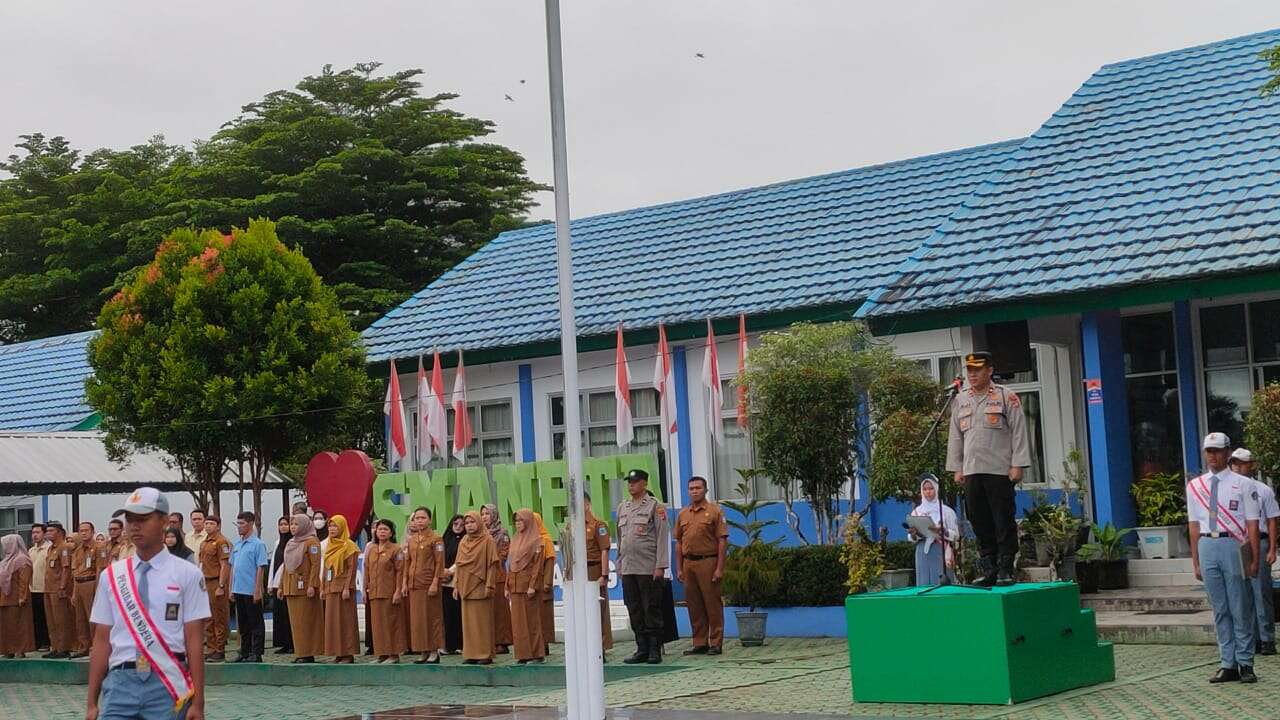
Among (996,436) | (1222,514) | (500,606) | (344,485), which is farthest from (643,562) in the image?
(344,485)

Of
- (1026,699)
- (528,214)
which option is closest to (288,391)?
(1026,699)

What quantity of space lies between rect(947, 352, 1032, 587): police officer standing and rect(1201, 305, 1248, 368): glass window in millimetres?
8342

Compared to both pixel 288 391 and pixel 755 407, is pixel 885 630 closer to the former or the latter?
pixel 755 407

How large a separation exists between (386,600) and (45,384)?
1918 cm

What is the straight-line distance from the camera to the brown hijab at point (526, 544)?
1877cm

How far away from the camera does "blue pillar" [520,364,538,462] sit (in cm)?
2686

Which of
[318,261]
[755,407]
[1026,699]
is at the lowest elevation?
[1026,699]

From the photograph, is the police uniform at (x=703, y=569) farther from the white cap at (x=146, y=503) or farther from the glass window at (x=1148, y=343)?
the white cap at (x=146, y=503)

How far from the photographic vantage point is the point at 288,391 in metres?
25.1

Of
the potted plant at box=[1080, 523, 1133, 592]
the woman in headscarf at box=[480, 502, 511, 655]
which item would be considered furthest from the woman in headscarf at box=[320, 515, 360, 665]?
the potted plant at box=[1080, 523, 1133, 592]

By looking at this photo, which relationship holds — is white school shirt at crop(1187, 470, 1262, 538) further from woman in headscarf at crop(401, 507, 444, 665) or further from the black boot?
woman in headscarf at crop(401, 507, 444, 665)

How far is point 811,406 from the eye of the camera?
20.3 meters

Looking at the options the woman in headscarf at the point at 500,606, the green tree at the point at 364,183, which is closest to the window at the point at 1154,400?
the woman in headscarf at the point at 500,606

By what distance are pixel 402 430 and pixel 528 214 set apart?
21527 millimetres
